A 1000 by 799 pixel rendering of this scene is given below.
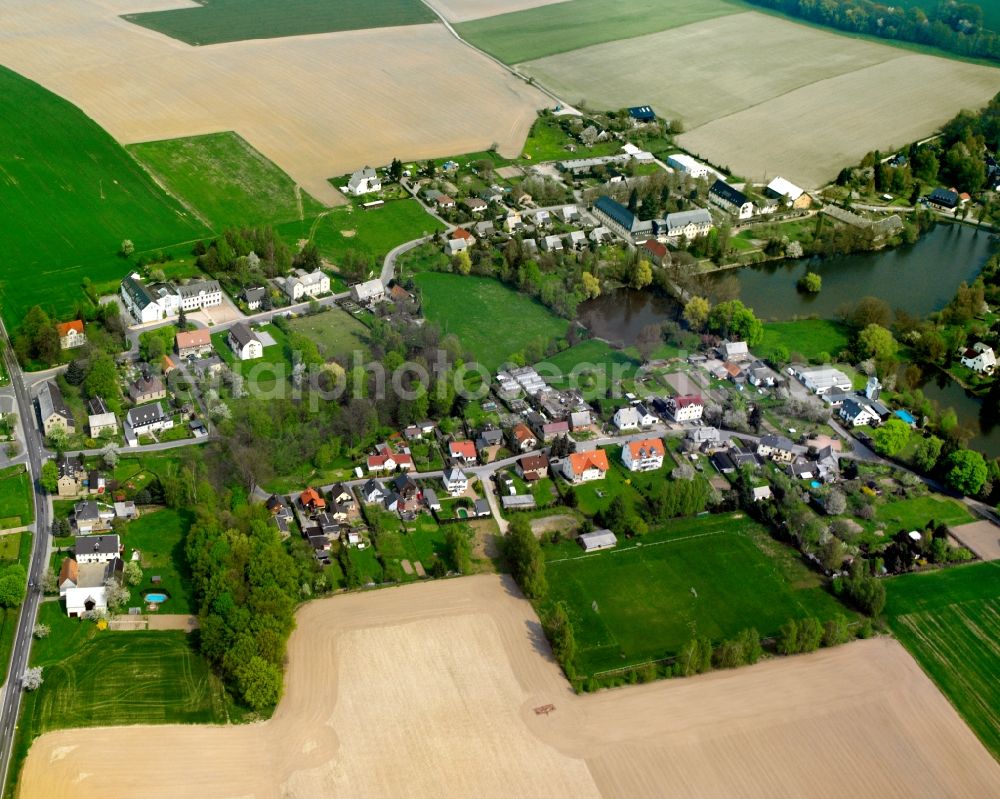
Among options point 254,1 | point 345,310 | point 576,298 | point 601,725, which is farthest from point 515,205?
point 254,1

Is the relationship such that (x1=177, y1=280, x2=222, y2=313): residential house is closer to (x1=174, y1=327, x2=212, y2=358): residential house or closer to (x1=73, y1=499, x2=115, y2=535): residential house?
(x1=174, y1=327, x2=212, y2=358): residential house

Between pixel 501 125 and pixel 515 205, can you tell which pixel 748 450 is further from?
pixel 501 125

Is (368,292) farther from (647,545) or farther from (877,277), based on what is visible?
(877,277)

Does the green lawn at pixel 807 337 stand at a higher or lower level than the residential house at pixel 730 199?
lower

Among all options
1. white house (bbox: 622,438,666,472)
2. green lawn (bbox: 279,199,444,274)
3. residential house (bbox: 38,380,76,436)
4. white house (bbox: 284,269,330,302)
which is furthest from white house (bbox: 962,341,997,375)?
residential house (bbox: 38,380,76,436)

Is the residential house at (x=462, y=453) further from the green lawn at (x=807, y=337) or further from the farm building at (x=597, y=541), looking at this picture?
the green lawn at (x=807, y=337)

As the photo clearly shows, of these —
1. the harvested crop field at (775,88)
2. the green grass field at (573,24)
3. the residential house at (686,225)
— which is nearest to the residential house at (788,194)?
the harvested crop field at (775,88)
